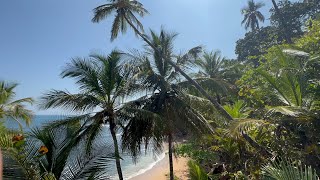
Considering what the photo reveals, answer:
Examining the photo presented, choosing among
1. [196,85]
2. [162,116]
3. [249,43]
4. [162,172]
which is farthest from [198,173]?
[249,43]

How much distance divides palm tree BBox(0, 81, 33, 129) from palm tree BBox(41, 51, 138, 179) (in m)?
4.14

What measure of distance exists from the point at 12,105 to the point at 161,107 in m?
7.40

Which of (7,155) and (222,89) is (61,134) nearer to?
(7,155)

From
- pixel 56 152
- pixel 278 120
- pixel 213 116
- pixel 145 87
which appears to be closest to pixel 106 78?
pixel 145 87

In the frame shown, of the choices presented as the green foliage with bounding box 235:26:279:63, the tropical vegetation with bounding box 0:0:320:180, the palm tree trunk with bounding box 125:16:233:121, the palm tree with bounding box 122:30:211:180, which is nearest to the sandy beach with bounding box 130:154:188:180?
the tropical vegetation with bounding box 0:0:320:180

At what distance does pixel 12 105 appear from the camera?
11930 millimetres

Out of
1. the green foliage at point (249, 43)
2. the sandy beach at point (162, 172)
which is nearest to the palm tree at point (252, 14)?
the green foliage at point (249, 43)

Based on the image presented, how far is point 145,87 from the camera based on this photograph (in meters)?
11.6

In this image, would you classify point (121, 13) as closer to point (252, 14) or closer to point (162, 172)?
point (162, 172)

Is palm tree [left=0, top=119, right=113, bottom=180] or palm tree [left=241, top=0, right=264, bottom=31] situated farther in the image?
palm tree [left=241, top=0, right=264, bottom=31]

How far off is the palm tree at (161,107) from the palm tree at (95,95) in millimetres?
813

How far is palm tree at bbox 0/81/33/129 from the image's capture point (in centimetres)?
1116

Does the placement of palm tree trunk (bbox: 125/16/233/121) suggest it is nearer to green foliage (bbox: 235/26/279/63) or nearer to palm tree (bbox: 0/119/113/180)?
palm tree (bbox: 0/119/113/180)

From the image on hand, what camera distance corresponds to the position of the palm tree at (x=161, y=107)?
9.27 metres
